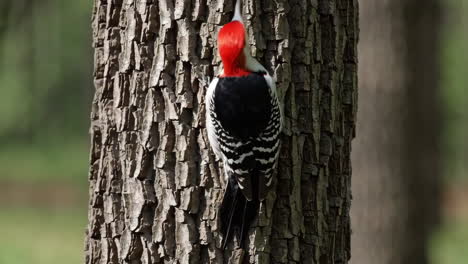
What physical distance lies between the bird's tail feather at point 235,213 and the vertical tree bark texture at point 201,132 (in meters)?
0.04

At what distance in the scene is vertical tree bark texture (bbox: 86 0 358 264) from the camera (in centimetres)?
329

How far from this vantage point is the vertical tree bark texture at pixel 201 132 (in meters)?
3.29
